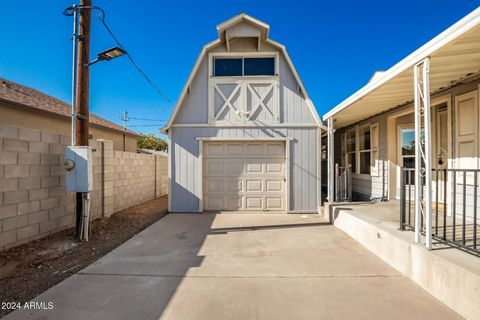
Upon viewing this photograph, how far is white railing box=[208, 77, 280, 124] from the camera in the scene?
7422 mm

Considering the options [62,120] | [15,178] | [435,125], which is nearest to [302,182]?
[435,125]

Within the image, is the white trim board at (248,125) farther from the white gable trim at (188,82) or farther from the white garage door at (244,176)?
the white garage door at (244,176)

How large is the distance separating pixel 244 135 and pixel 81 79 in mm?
4196

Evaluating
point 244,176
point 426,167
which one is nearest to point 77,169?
point 244,176

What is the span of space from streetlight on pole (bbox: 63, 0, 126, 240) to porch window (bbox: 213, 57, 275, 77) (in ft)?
10.8

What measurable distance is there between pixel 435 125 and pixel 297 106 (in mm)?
3335

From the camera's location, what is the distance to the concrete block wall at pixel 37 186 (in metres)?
3.96

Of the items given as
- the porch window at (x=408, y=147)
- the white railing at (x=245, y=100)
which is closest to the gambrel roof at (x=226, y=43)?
the white railing at (x=245, y=100)

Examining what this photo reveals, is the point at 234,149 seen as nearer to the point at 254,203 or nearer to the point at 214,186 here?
the point at 214,186

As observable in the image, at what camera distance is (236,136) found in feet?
24.5

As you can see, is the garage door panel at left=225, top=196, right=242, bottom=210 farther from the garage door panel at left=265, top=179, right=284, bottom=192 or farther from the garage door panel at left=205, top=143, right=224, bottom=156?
the garage door panel at left=205, top=143, right=224, bottom=156

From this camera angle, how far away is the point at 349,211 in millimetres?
5668

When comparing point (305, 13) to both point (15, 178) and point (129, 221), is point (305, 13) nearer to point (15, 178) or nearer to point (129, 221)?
point (129, 221)

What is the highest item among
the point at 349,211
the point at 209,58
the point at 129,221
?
the point at 209,58
